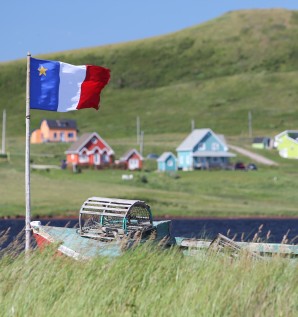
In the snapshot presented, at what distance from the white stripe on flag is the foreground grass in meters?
5.91

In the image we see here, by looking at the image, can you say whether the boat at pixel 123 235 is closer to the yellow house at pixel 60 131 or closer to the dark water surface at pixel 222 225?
the dark water surface at pixel 222 225

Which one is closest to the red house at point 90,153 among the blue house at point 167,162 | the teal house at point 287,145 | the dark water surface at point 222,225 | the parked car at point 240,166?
the blue house at point 167,162

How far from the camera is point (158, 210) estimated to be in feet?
221

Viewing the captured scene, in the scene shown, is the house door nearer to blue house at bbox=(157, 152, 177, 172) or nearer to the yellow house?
blue house at bbox=(157, 152, 177, 172)

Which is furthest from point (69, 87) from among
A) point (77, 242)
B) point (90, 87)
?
point (77, 242)

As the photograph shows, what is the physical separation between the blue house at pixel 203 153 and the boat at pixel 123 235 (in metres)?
87.4

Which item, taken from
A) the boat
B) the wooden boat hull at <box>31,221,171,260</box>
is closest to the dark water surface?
the boat

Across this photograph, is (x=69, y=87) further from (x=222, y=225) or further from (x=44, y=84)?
(x=222, y=225)

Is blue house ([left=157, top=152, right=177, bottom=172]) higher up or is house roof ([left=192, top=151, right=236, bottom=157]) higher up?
house roof ([left=192, top=151, right=236, bottom=157])

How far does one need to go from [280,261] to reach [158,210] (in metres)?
52.4

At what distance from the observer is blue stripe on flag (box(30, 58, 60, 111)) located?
2038 centimetres

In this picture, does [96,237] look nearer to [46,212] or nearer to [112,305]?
[112,305]

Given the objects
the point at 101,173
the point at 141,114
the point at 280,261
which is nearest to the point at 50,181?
the point at 101,173

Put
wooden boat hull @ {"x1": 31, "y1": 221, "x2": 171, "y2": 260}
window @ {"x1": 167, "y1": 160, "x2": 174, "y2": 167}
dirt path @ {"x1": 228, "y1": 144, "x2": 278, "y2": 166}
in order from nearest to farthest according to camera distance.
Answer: wooden boat hull @ {"x1": 31, "y1": 221, "x2": 171, "y2": 260} < window @ {"x1": 167, "y1": 160, "x2": 174, "y2": 167} < dirt path @ {"x1": 228, "y1": 144, "x2": 278, "y2": 166}
